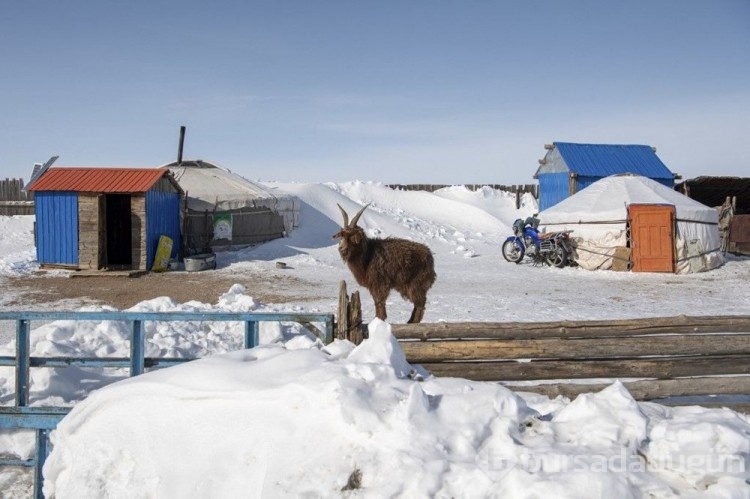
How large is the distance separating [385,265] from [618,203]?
12391 mm

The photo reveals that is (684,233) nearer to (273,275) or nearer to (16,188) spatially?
(273,275)

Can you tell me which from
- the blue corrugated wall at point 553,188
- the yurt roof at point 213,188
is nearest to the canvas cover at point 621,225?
the blue corrugated wall at point 553,188

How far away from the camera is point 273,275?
1552 cm

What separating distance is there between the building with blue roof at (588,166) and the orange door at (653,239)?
288 inches

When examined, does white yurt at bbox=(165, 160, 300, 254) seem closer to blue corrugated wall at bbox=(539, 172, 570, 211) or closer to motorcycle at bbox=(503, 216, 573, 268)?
motorcycle at bbox=(503, 216, 573, 268)

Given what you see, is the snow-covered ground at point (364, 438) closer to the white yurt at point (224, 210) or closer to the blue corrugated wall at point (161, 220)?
the blue corrugated wall at point (161, 220)

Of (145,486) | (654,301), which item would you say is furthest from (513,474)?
(654,301)

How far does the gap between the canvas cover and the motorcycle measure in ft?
1.65

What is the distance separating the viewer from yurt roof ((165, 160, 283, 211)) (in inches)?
773

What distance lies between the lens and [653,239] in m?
17.1

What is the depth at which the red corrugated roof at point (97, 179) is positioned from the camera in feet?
52.5

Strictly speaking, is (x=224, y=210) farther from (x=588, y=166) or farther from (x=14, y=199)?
(x=588, y=166)

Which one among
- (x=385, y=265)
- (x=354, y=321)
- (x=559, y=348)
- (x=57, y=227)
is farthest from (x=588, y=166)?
(x=354, y=321)

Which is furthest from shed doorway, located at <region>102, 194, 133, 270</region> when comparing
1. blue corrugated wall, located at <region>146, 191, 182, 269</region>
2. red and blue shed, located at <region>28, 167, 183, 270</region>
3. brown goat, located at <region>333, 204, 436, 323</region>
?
brown goat, located at <region>333, 204, 436, 323</region>
